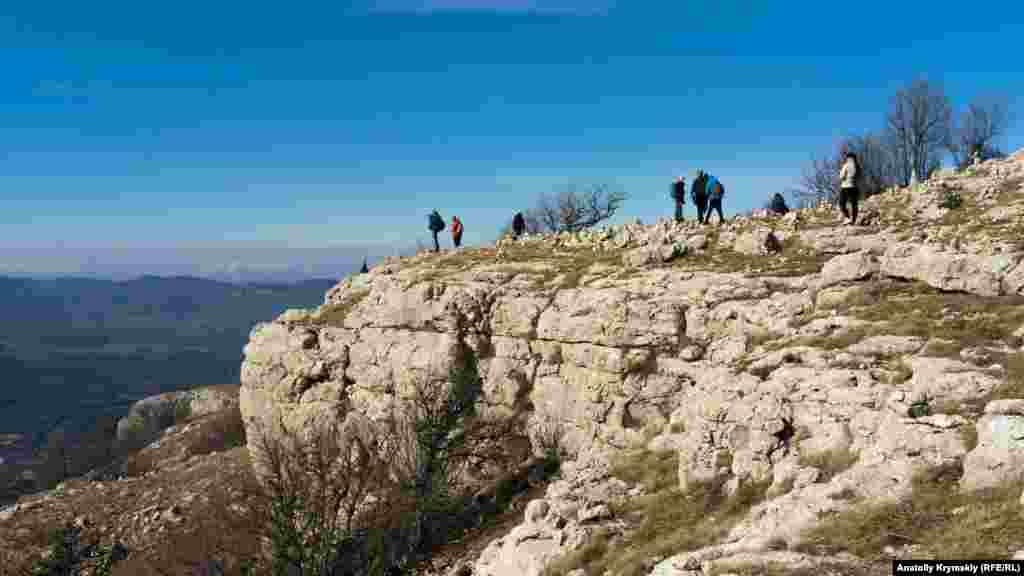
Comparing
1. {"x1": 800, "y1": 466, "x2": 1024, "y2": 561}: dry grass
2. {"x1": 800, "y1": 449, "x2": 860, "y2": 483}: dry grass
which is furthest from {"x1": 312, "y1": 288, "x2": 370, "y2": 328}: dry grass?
{"x1": 800, "y1": 466, "x2": 1024, "y2": 561}: dry grass

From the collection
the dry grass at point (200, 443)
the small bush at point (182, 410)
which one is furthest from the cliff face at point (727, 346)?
the small bush at point (182, 410)

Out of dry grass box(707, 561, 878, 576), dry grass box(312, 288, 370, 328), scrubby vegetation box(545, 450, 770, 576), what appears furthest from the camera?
dry grass box(312, 288, 370, 328)

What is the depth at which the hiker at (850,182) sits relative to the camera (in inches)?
981

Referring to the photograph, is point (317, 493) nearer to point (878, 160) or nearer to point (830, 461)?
point (830, 461)

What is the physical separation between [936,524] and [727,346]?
1228 centimetres

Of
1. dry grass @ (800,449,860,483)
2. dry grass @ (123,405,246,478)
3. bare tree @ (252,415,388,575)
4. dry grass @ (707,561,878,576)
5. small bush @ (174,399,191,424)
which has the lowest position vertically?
small bush @ (174,399,191,424)

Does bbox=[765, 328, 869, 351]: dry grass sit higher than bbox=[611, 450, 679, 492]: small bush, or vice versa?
bbox=[765, 328, 869, 351]: dry grass

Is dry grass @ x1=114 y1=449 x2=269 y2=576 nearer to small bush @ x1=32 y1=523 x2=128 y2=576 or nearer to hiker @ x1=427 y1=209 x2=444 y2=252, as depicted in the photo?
small bush @ x1=32 y1=523 x2=128 y2=576

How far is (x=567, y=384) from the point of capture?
28297 mm

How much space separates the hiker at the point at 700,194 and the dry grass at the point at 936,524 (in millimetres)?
23934

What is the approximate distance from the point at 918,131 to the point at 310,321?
5430cm

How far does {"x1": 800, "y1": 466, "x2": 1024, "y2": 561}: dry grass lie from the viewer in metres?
8.36

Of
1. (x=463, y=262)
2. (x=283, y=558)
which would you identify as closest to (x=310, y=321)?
(x=463, y=262)

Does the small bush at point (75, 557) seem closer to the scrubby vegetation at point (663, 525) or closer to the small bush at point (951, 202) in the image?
the scrubby vegetation at point (663, 525)
